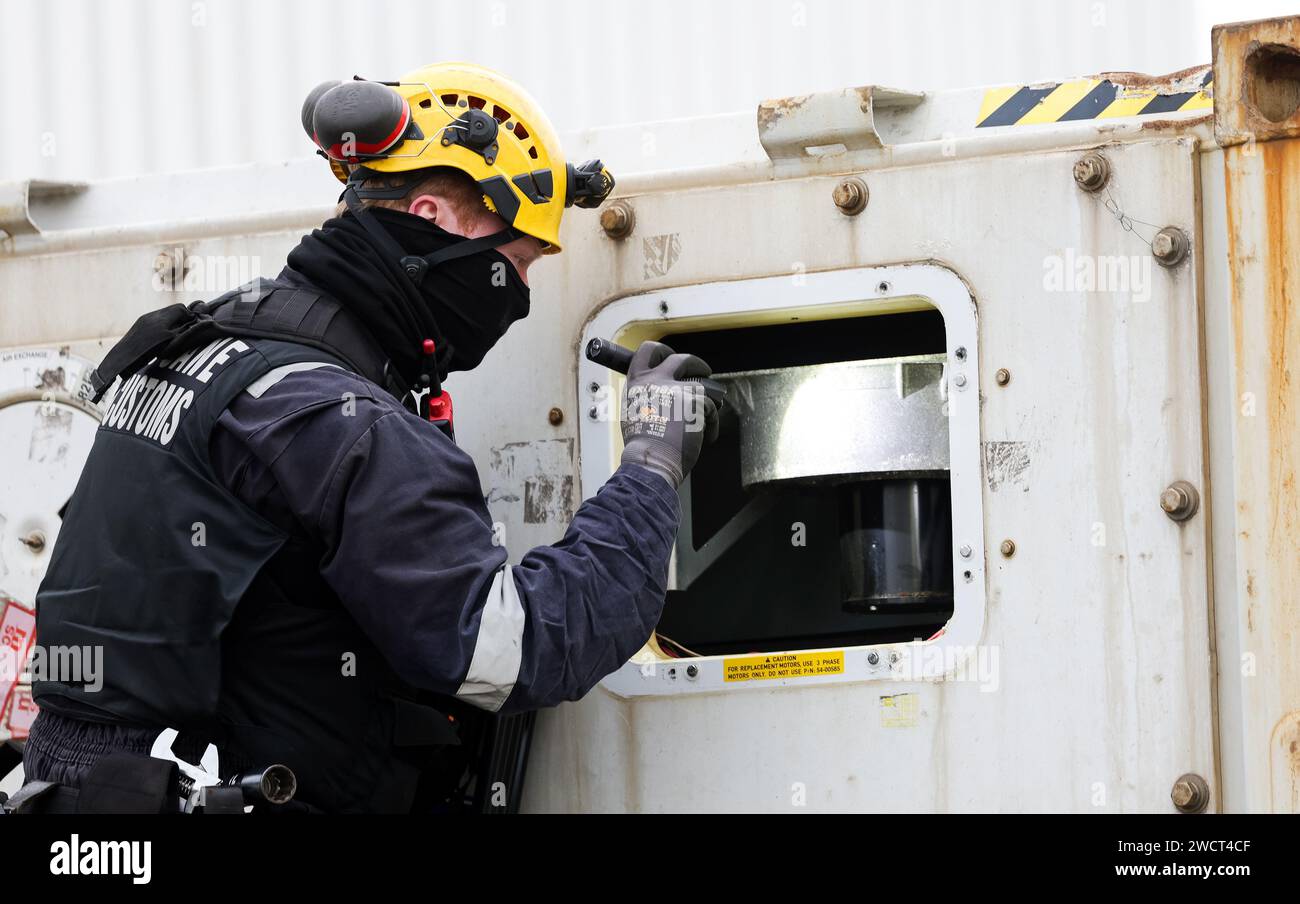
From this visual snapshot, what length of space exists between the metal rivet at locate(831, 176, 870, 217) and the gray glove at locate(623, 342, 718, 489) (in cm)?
30

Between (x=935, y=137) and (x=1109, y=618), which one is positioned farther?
(x=935, y=137)

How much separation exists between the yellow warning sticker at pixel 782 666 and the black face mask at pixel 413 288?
0.56 m

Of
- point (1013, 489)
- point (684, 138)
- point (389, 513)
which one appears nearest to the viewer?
point (389, 513)

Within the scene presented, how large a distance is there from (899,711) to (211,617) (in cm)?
91

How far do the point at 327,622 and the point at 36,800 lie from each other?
40 cm

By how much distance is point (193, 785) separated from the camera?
203cm

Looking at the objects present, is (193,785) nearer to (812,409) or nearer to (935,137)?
(812,409)

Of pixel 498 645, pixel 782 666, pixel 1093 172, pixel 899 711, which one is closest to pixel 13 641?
pixel 498 645

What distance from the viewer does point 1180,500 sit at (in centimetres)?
219

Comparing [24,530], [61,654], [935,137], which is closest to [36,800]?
[61,654]

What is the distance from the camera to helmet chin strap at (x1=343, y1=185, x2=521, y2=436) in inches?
90.1

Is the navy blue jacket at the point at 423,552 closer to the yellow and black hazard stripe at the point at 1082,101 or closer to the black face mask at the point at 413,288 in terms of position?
the black face mask at the point at 413,288

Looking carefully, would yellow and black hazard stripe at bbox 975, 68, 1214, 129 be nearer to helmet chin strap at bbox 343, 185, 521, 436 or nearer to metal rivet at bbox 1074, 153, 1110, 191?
metal rivet at bbox 1074, 153, 1110, 191

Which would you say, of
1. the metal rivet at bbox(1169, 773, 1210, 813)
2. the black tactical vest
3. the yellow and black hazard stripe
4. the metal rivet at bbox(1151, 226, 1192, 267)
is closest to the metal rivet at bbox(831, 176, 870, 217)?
the yellow and black hazard stripe
